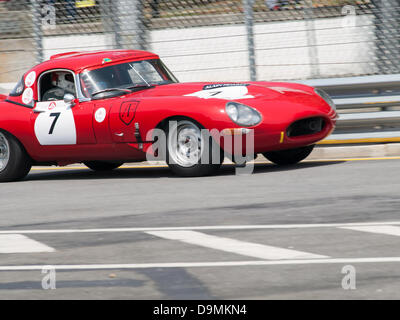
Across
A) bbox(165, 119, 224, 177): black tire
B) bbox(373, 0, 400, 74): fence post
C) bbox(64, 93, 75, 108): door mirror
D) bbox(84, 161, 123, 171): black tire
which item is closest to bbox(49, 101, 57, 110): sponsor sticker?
bbox(64, 93, 75, 108): door mirror

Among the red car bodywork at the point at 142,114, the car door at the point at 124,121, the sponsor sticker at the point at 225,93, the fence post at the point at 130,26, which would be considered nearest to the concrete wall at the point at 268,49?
the fence post at the point at 130,26

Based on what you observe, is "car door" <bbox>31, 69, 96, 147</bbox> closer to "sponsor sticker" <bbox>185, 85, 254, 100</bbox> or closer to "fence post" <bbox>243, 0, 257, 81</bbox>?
"sponsor sticker" <bbox>185, 85, 254, 100</bbox>

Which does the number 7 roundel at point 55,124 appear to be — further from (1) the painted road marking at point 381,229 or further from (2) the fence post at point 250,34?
(1) the painted road marking at point 381,229

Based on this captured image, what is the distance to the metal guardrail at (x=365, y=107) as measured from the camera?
1141 centimetres

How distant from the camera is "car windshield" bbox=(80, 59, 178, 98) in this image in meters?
10.0

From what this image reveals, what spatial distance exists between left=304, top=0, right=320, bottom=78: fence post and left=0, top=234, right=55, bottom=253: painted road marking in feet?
19.9

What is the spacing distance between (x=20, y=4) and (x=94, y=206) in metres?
5.45

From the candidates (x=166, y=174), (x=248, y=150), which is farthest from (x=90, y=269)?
(x=166, y=174)

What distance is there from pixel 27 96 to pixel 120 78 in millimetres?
1139

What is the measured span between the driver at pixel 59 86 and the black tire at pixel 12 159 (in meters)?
0.62

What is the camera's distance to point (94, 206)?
26.7ft

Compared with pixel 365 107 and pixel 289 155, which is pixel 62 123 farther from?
pixel 365 107

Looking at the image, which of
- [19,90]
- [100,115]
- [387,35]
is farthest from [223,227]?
[387,35]
